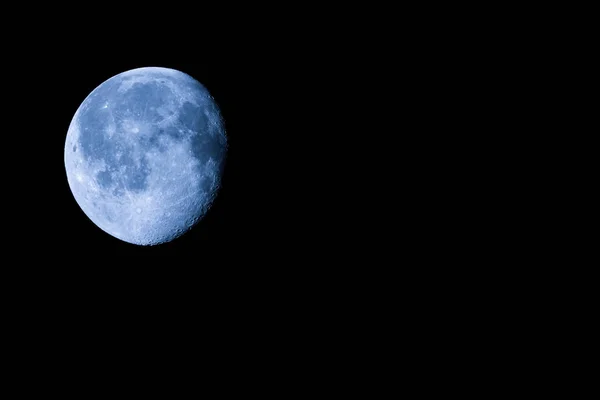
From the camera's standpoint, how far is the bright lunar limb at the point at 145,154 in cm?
237

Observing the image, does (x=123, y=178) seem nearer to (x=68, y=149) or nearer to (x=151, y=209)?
(x=151, y=209)

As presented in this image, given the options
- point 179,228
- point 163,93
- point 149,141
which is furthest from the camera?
point 179,228

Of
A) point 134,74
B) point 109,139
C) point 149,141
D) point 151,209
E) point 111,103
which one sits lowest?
point 151,209

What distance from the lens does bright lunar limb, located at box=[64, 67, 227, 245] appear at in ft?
7.76

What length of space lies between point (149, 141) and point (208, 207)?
0.68m

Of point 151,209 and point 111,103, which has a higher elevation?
point 111,103

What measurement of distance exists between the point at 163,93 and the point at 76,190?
3.13 ft

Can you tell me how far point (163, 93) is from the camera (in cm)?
250

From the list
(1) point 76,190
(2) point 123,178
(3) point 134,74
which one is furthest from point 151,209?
(3) point 134,74

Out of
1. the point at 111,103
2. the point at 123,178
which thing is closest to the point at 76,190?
the point at 123,178

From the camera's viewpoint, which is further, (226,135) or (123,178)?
(226,135)

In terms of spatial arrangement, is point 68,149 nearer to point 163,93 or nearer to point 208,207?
point 163,93

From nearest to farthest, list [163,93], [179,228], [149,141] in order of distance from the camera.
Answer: [149,141], [163,93], [179,228]

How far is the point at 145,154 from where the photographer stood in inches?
92.3
